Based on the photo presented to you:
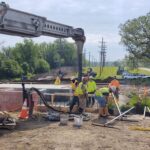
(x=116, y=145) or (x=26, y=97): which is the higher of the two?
(x=26, y=97)

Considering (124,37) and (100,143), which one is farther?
(124,37)

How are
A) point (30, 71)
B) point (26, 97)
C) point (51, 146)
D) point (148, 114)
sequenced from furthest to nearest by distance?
point (30, 71) → point (148, 114) → point (26, 97) → point (51, 146)

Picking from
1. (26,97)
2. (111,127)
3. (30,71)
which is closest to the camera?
(111,127)

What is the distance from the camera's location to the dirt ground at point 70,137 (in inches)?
403

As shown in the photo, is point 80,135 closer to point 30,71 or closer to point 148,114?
point 148,114

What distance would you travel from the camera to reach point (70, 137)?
1120 cm

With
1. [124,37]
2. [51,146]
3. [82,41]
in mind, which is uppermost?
[124,37]

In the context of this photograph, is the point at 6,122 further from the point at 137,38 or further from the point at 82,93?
the point at 137,38

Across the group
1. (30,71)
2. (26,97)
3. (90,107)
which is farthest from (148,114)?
(30,71)

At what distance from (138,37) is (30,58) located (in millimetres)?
27922

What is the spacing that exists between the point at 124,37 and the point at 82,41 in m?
41.1

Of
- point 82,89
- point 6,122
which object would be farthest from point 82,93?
point 6,122

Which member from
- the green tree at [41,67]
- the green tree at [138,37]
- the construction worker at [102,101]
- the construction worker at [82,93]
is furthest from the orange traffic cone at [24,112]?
the green tree at [41,67]

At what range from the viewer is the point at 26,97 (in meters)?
14.7
